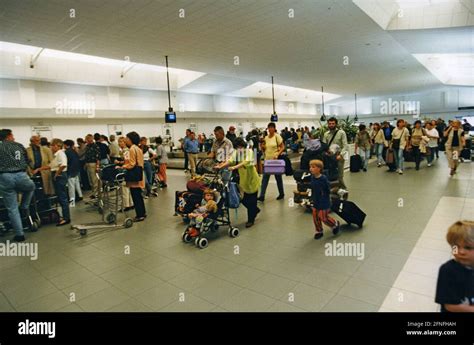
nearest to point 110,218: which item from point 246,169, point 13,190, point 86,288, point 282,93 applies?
point 13,190

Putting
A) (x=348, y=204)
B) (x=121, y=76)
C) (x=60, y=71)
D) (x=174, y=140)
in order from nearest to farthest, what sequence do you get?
(x=348, y=204) → (x=60, y=71) → (x=121, y=76) → (x=174, y=140)

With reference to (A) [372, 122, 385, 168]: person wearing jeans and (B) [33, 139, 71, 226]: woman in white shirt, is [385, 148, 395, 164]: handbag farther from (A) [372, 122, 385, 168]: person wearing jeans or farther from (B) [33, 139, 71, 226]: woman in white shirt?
(B) [33, 139, 71, 226]: woman in white shirt

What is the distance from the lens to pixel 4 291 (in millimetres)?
3102

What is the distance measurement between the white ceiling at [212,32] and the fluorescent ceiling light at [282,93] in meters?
8.45

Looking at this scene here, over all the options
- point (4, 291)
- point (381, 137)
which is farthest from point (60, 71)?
point (381, 137)

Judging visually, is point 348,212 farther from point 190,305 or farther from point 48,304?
point 48,304

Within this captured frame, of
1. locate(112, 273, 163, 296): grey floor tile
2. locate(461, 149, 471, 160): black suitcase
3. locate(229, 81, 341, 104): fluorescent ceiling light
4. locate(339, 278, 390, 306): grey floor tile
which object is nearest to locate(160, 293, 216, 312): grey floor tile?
locate(112, 273, 163, 296): grey floor tile

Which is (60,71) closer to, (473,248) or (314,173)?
(314,173)

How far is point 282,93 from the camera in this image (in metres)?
24.1

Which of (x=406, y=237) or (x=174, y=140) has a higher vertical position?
(x=174, y=140)

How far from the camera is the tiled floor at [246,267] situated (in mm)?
2631

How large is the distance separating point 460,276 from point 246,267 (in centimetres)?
214

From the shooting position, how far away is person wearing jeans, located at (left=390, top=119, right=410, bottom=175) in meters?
8.20
